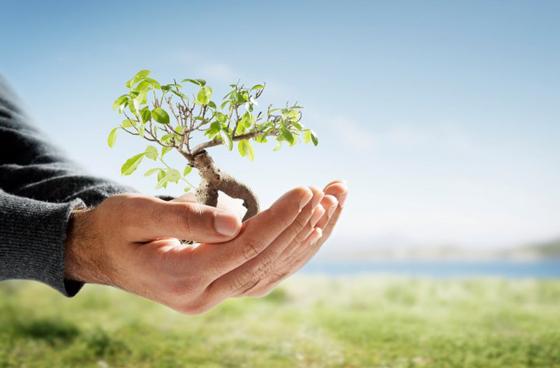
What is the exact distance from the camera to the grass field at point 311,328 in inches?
71.4

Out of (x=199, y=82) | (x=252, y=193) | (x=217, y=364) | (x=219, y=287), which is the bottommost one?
(x=217, y=364)

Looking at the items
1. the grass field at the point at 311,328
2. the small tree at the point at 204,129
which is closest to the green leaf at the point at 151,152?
the small tree at the point at 204,129

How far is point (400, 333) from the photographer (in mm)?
1991

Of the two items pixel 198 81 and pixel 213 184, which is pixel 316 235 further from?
pixel 198 81

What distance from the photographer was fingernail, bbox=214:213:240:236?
760 mm

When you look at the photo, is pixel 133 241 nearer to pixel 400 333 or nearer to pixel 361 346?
pixel 361 346

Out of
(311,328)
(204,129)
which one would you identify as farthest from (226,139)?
(311,328)

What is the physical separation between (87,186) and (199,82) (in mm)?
411

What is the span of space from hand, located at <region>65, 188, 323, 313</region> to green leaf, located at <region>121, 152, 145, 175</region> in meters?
0.12

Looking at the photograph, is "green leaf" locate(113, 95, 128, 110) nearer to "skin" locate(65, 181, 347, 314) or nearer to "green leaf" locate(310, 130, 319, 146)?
"skin" locate(65, 181, 347, 314)

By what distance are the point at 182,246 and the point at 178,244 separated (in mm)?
23

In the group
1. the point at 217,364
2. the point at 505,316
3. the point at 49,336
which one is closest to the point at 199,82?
the point at 217,364

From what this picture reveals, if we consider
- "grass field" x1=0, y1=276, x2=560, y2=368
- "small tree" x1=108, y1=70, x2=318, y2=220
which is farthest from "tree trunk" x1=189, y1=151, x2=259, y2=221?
"grass field" x1=0, y1=276, x2=560, y2=368

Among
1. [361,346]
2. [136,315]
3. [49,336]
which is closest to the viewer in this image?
[361,346]
